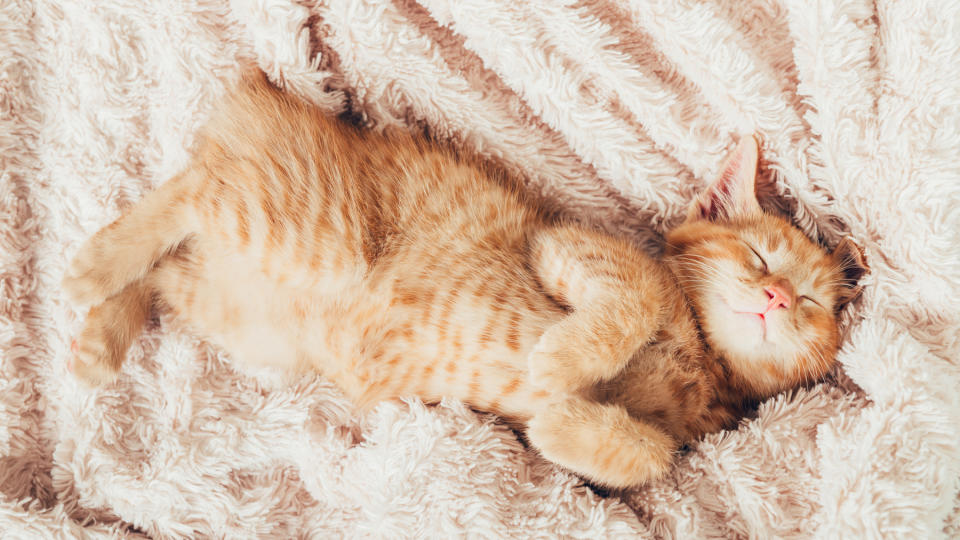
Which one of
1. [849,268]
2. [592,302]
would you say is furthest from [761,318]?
[592,302]

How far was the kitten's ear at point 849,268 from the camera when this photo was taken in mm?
1034

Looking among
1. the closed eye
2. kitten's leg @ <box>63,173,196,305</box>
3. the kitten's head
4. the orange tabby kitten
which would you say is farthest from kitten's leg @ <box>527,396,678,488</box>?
kitten's leg @ <box>63,173,196,305</box>

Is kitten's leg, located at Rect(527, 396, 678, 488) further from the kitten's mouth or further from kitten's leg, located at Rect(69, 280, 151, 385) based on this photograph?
kitten's leg, located at Rect(69, 280, 151, 385)

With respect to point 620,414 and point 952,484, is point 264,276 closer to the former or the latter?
point 620,414

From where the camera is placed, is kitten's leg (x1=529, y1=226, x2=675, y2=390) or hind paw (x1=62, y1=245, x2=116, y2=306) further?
hind paw (x1=62, y1=245, x2=116, y2=306)

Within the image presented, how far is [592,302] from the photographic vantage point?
96 centimetres

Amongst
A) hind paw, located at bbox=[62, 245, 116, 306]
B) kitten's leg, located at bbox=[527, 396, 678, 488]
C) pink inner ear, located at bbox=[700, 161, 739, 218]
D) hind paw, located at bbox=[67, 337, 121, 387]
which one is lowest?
hind paw, located at bbox=[67, 337, 121, 387]

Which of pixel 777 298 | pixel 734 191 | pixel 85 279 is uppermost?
pixel 734 191

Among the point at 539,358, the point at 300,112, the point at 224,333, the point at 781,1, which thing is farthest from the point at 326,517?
the point at 781,1

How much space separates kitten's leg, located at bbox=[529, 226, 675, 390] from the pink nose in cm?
15

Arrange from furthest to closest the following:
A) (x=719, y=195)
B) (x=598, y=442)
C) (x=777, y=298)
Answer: (x=719, y=195) → (x=777, y=298) → (x=598, y=442)

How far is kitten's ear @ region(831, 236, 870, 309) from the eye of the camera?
1034mm

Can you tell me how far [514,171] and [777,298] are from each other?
1.69ft

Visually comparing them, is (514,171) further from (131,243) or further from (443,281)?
(131,243)
